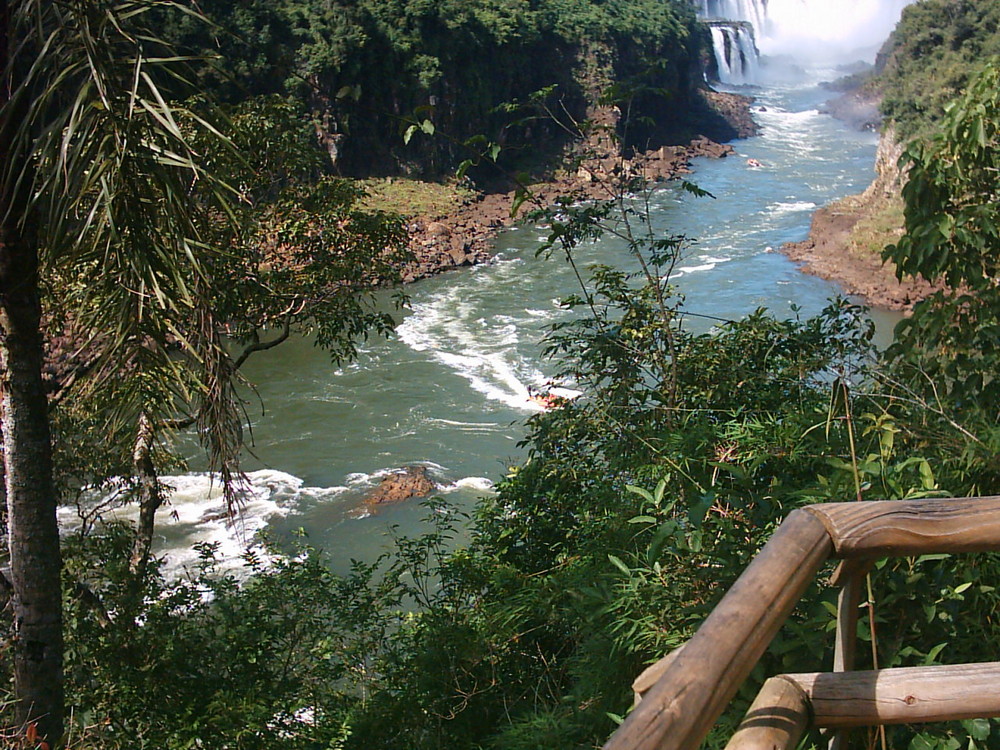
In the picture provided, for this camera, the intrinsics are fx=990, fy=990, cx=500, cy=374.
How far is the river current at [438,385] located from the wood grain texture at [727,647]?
4.46 meters

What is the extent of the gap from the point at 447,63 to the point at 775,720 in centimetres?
3302

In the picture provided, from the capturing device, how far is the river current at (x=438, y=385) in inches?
455

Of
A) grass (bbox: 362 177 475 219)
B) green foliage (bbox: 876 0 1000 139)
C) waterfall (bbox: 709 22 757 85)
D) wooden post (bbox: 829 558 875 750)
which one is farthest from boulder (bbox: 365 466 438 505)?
waterfall (bbox: 709 22 757 85)

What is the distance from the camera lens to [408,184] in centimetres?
2961

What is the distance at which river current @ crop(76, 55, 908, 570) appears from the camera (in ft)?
37.9

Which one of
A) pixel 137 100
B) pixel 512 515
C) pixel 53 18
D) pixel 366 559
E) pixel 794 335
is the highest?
pixel 53 18

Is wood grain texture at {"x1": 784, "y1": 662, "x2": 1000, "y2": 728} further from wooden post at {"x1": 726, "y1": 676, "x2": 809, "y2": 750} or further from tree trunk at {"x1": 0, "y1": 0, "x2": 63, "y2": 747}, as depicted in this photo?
tree trunk at {"x1": 0, "y1": 0, "x2": 63, "y2": 747}

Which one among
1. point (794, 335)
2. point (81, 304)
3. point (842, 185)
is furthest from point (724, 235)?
point (81, 304)

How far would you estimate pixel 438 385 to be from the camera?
1565 centimetres

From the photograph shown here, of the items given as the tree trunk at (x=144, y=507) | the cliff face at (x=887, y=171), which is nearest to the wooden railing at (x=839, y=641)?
the tree trunk at (x=144, y=507)

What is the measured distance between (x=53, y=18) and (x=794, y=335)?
353cm

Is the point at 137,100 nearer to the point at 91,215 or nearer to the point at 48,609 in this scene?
the point at 91,215

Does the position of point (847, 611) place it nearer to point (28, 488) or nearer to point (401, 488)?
point (28, 488)

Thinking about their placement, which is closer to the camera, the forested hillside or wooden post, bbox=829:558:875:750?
wooden post, bbox=829:558:875:750
